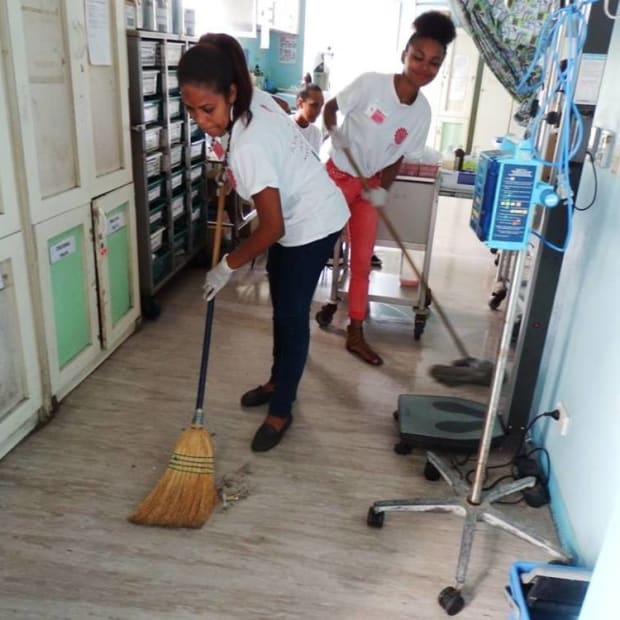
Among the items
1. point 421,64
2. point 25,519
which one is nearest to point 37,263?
point 25,519

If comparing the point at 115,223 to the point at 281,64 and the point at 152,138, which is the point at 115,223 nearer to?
the point at 152,138

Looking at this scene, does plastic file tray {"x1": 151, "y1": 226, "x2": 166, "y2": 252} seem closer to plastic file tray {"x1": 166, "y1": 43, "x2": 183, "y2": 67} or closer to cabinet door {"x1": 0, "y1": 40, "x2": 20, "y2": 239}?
plastic file tray {"x1": 166, "y1": 43, "x2": 183, "y2": 67}

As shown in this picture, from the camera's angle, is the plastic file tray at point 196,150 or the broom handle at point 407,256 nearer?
the broom handle at point 407,256

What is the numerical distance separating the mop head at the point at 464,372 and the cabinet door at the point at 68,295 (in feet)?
5.13

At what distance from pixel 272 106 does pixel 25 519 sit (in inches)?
56.8

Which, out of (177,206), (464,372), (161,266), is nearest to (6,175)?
(161,266)

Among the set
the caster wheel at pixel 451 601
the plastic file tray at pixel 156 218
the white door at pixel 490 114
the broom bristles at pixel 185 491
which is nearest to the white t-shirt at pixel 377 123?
the plastic file tray at pixel 156 218

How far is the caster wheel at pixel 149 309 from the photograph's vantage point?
3140 millimetres

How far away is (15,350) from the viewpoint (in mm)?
2047

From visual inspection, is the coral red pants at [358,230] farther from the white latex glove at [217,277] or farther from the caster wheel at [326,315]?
the white latex glove at [217,277]

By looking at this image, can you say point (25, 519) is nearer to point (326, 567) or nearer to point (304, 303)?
point (326, 567)

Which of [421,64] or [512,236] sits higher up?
[421,64]

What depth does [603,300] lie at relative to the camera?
1723 mm

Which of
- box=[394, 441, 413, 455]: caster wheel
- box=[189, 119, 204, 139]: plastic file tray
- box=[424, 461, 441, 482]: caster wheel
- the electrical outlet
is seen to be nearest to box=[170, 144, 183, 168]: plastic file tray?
box=[189, 119, 204, 139]: plastic file tray
